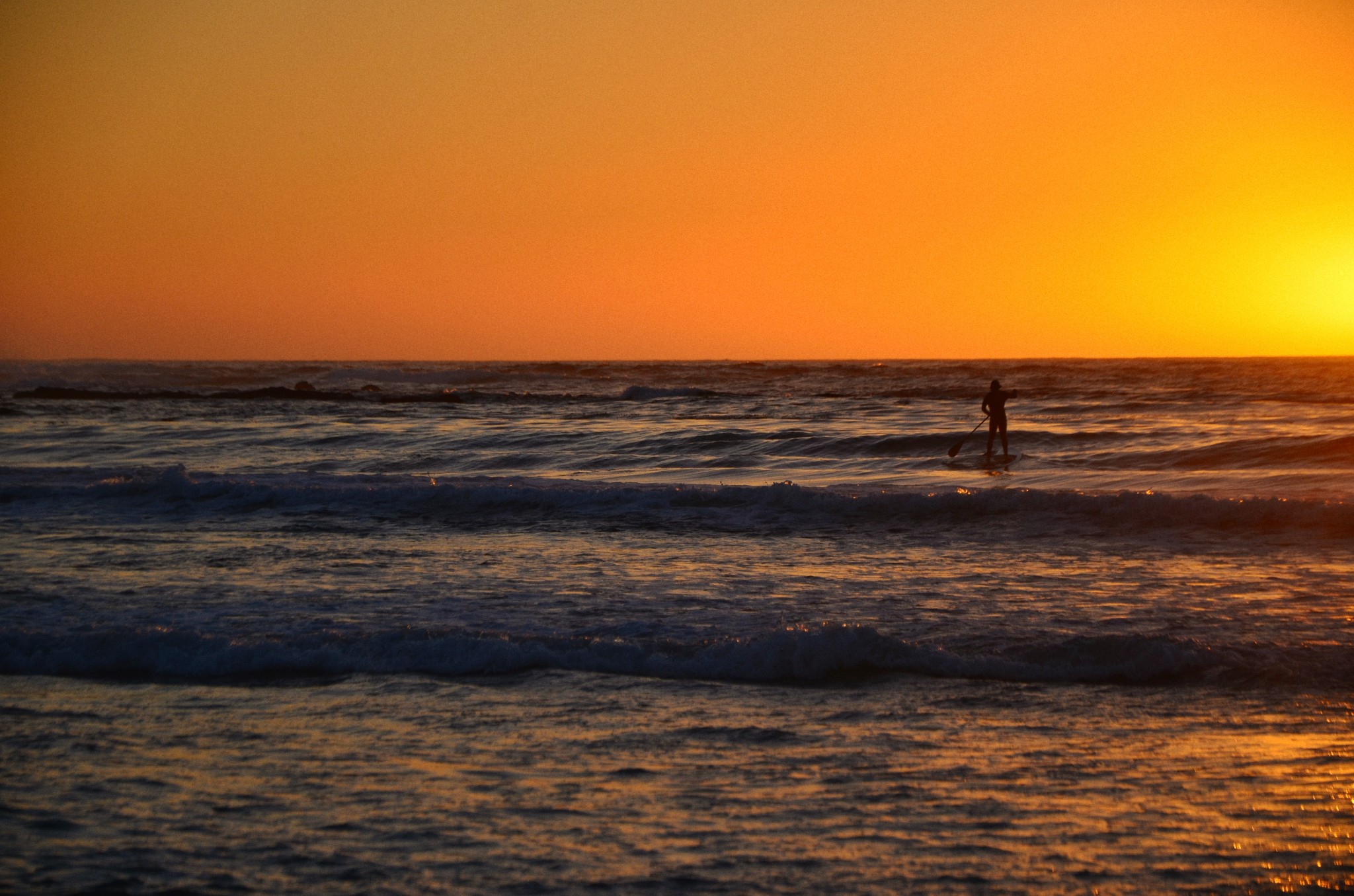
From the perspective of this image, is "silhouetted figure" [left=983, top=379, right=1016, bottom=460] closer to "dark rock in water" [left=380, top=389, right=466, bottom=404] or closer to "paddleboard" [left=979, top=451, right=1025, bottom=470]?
"paddleboard" [left=979, top=451, right=1025, bottom=470]

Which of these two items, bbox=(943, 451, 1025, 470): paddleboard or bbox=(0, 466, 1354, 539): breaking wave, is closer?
bbox=(0, 466, 1354, 539): breaking wave

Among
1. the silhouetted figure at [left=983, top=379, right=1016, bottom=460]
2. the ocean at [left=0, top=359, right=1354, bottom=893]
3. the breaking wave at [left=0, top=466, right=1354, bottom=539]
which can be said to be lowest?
the ocean at [left=0, top=359, right=1354, bottom=893]

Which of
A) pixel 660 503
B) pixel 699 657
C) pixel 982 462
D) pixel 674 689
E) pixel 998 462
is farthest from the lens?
pixel 982 462

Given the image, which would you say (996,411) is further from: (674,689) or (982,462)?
(674,689)

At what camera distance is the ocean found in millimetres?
4129

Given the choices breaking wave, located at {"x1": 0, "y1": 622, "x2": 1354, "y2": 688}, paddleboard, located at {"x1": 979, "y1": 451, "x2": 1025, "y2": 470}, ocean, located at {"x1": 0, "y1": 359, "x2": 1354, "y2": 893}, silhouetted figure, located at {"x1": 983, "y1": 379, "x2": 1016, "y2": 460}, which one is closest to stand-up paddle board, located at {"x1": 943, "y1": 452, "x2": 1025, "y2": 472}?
paddleboard, located at {"x1": 979, "y1": 451, "x2": 1025, "y2": 470}

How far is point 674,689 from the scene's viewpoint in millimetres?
6410

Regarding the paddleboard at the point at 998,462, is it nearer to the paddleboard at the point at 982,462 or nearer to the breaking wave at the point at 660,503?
the paddleboard at the point at 982,462

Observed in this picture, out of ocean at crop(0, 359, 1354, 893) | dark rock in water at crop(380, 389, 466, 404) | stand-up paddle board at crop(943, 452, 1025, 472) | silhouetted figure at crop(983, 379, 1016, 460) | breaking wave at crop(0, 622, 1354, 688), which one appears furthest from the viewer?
dark rock in water at crop(380, 389, 466, 404)

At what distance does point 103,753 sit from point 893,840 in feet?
13.1

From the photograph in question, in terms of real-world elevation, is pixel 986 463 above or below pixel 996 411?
below

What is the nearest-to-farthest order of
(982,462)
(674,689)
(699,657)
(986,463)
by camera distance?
(674,689) → (699,657) → (986,463) → (982,462)

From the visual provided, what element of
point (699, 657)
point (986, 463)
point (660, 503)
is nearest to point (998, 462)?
point (986, 463)

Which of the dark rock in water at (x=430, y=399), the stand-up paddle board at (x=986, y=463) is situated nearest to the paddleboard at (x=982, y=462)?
the stand-up paddle board at (x=986, y=463)
